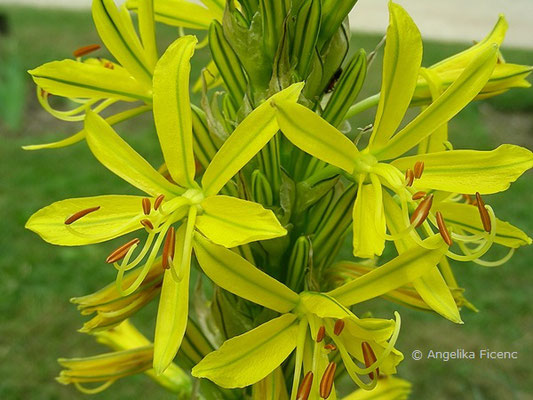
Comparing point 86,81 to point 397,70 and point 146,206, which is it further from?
point 397,70

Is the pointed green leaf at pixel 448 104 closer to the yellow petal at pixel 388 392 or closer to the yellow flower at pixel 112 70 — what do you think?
the yellow flower at pixel 112 70

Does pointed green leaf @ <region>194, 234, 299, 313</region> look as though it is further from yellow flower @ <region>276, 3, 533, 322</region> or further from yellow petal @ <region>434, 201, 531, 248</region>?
yellow petal @ <region>434, 201, 531, 248</region>

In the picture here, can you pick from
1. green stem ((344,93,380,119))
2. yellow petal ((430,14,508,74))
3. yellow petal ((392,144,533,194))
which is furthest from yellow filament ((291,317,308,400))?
yellow petal ((430,14,508,74))

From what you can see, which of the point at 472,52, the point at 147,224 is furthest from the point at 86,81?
the point at 472,52

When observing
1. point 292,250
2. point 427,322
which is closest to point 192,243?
point 292,250

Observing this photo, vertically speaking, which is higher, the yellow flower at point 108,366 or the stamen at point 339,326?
the stamen at point 339,326

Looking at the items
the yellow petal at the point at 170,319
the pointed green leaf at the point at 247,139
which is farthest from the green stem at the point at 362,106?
the yellow petal at the point at 170,319

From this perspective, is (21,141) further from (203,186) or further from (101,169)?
(203,186)
